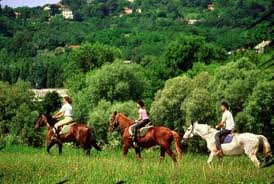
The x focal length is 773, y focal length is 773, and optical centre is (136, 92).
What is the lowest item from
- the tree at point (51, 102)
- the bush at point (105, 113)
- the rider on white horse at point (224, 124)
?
the tree at point (51, 102)

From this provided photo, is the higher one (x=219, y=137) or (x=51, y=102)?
(x=219, y=137)

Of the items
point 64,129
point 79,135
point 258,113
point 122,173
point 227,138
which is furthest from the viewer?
point 258,113

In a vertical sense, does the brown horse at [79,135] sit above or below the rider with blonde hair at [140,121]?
below

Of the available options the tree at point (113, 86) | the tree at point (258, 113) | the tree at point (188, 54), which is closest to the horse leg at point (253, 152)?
the tree at point (258, 113)

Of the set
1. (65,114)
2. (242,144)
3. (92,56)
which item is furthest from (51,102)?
(242,144)

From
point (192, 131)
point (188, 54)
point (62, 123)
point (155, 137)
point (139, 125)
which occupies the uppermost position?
point (188, 54)

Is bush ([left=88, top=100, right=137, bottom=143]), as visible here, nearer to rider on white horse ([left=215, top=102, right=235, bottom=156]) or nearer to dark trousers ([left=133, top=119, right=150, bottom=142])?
dark trousers ([left=133, top=119, right=150, bottom=142])

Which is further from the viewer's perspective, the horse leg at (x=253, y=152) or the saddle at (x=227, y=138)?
the saddle at (x=227, y=138)

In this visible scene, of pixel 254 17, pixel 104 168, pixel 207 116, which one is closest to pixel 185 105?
pixel 207 116

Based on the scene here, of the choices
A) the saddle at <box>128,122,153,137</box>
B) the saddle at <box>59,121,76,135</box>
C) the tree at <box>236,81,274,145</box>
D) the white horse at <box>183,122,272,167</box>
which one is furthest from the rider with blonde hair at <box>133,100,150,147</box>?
the tree at <box>236,81,274,145</box>

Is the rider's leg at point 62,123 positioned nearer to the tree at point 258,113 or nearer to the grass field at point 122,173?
the grass field at point 122,173

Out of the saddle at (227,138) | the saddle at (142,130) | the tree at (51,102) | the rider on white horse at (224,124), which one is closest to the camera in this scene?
the rider on white horse at (224,124)

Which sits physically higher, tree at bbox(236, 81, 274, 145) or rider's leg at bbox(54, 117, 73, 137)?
rider's leg at bbox(54, 117, 73, 137)

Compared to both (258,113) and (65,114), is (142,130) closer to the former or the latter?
(65,114)
